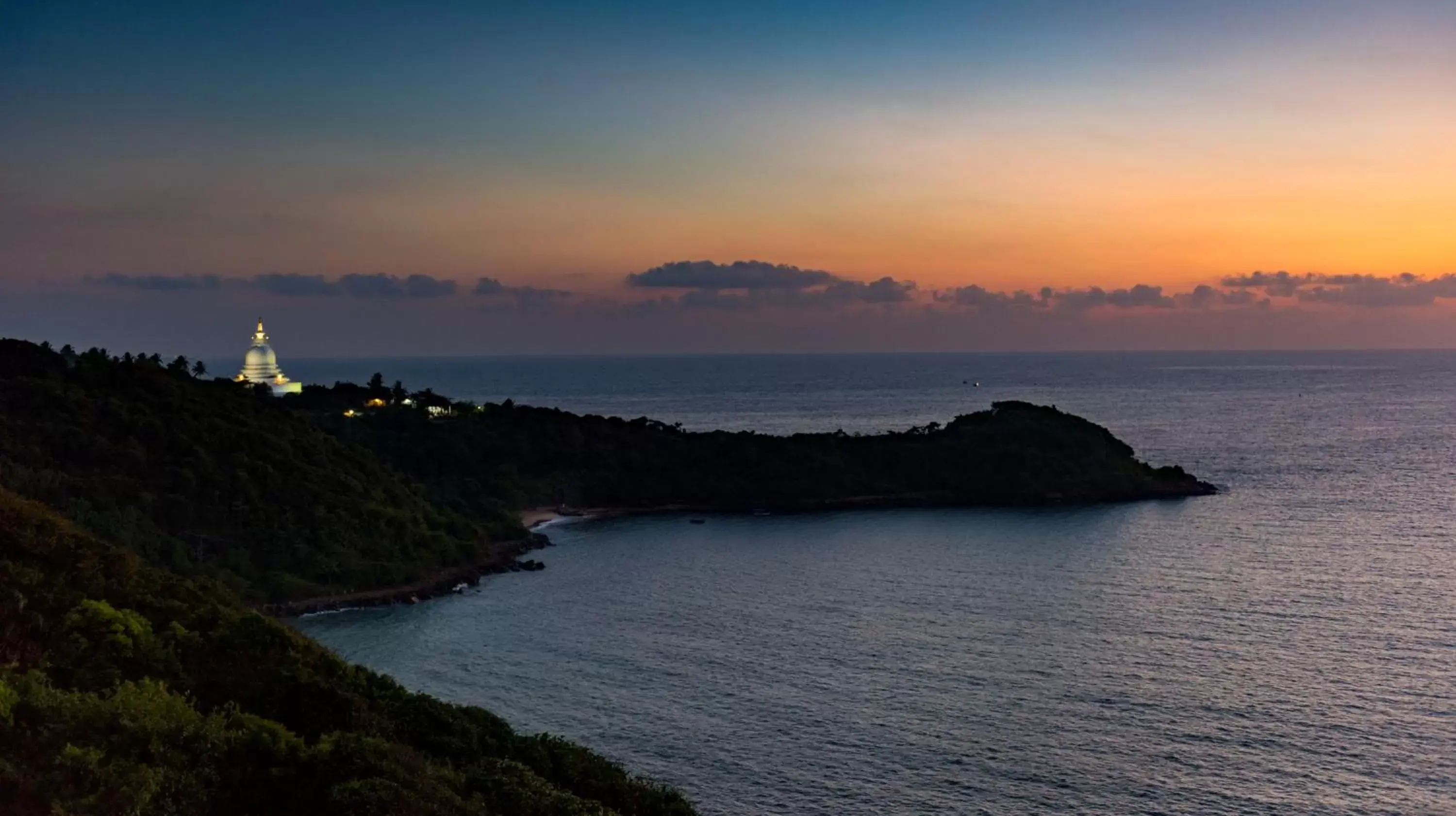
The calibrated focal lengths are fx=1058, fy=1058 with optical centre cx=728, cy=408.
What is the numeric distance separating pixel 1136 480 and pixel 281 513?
73200 millimetres

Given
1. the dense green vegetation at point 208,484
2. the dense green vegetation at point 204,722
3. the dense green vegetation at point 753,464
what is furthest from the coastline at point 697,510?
the dense green vegetation at point 204,722

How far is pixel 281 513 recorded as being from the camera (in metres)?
65.6

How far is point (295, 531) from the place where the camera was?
210ft

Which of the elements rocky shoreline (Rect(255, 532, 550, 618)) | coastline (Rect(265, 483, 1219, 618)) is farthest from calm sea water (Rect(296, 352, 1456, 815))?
coastline (Rect(265, 483, 1219, 618))

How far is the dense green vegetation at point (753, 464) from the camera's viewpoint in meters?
97.8

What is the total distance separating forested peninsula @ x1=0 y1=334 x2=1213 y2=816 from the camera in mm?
19984

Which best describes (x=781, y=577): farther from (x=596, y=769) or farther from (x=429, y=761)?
(x=429, y=761)

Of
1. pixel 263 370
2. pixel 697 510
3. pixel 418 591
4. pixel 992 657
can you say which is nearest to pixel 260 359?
pixel 263 370

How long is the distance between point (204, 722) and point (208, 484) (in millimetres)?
49298

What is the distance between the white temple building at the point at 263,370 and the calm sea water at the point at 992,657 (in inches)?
1992

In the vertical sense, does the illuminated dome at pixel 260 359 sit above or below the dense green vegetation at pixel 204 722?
above

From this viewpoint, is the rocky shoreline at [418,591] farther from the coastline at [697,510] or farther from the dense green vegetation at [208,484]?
the dense green vegetation at [208,484]

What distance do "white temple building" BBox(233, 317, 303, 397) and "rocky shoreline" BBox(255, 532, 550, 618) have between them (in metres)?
54.2

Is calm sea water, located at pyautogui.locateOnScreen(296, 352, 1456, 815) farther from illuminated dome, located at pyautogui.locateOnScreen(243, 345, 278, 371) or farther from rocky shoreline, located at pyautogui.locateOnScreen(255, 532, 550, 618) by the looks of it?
illuminated dome, located at pyautogui.locateOnScreen(243, 345, 278, 371)
